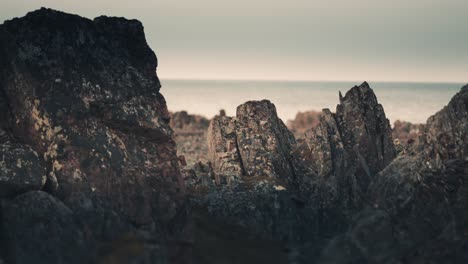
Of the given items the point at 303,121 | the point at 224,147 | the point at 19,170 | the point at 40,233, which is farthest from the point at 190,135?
the point at 40,233

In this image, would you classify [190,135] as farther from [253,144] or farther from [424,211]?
[424,211]

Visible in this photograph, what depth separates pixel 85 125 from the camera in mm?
40031

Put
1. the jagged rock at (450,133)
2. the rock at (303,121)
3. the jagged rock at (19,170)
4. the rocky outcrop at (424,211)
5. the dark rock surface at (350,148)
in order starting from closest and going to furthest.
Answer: the jagged rock at (19,170), the rocky outcrop at (424,211), the jagged rock at (450,133), the dark rock surface at (350,148), the rock at (303,121)

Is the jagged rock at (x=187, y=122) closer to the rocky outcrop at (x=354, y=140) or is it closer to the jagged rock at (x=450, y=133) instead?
the rocky outcrop at (x=354, y=140)

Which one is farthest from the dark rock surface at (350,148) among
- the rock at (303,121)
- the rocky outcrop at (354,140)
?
the rock at (303,121)

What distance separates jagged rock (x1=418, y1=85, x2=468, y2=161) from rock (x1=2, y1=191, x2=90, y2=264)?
1982cm

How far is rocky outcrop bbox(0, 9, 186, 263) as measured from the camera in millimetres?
38719

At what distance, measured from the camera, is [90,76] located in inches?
1625

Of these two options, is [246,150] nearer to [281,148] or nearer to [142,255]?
[281,148]

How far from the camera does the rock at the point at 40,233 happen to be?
3628 centimetres

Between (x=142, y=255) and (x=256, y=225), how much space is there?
11707 mm

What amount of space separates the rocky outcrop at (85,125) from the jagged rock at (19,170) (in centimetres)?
5

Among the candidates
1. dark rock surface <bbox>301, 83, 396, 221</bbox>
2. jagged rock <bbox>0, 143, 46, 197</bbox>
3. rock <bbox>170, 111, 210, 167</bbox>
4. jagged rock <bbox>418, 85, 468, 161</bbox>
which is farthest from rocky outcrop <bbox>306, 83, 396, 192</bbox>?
rock <bbox>170, 111, 210, 167</bbox>

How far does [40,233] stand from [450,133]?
22961mm
